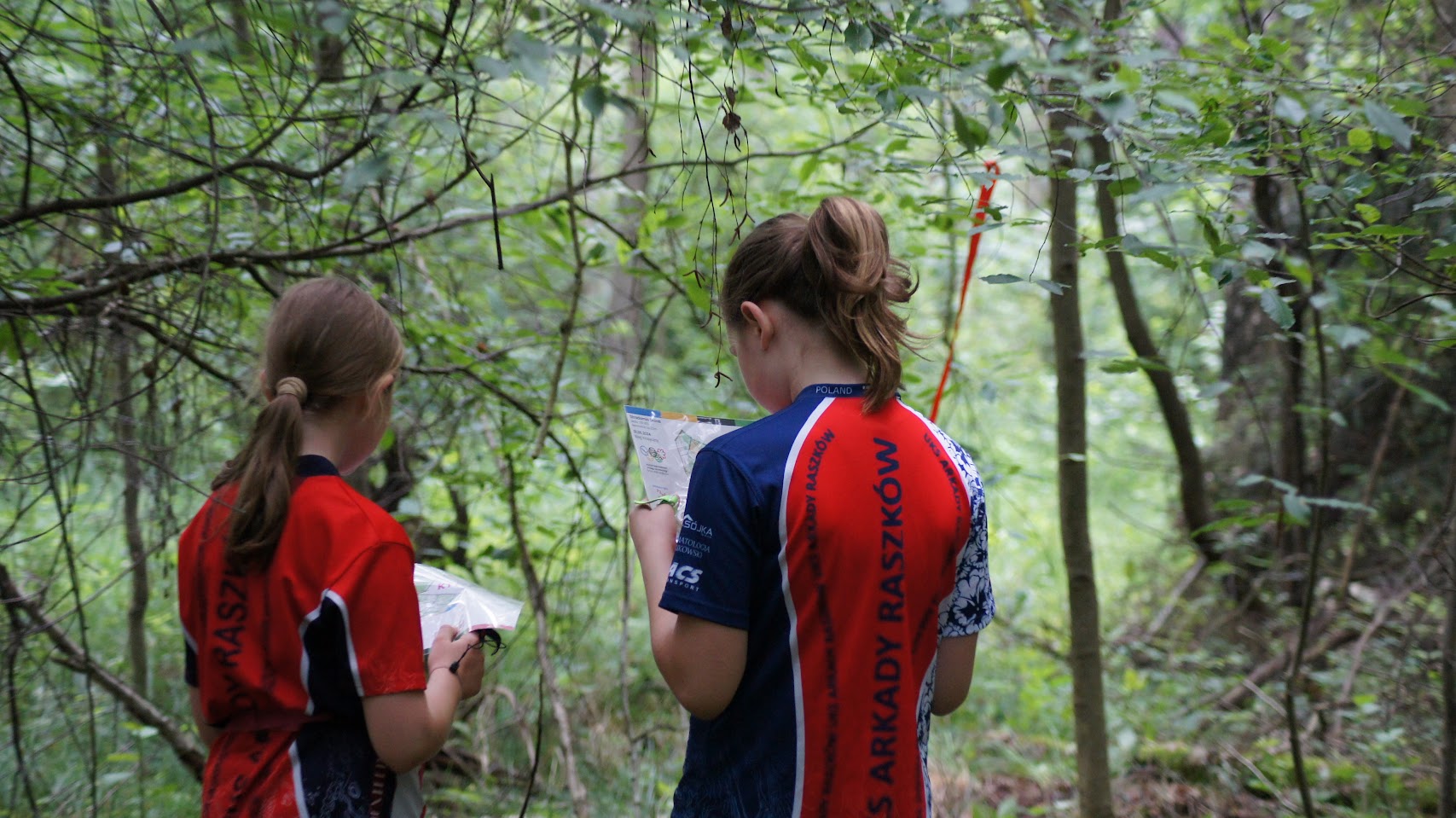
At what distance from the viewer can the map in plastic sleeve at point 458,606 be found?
1.57 metres

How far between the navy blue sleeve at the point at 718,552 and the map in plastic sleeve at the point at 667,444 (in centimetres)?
19

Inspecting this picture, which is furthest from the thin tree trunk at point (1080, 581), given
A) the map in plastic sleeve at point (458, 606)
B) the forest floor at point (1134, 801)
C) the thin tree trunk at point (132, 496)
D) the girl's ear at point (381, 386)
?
the thin tree trunk at point (132, 496)

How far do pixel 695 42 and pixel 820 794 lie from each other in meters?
1.66

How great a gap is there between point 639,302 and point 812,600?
203 centimetres

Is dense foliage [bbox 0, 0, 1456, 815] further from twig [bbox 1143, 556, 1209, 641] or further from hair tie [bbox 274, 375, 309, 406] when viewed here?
hair tie [bbox 274, 375, 309, 406]

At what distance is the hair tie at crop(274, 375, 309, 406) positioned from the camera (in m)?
1.48

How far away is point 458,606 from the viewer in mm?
1638

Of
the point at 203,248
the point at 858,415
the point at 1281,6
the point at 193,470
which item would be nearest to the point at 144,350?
the point at 203,248

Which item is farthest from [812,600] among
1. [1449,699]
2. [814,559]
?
[1449,699]

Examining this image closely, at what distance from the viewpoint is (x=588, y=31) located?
50.1 inches

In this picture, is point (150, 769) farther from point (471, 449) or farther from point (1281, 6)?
point (1281, 6)

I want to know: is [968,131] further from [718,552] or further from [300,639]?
→ [300,639]

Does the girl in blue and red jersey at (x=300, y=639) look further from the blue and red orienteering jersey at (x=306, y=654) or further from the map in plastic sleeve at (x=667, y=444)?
the map in plastic sleeve at (x=667, y=444)

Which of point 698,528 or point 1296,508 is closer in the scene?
point 698,528
